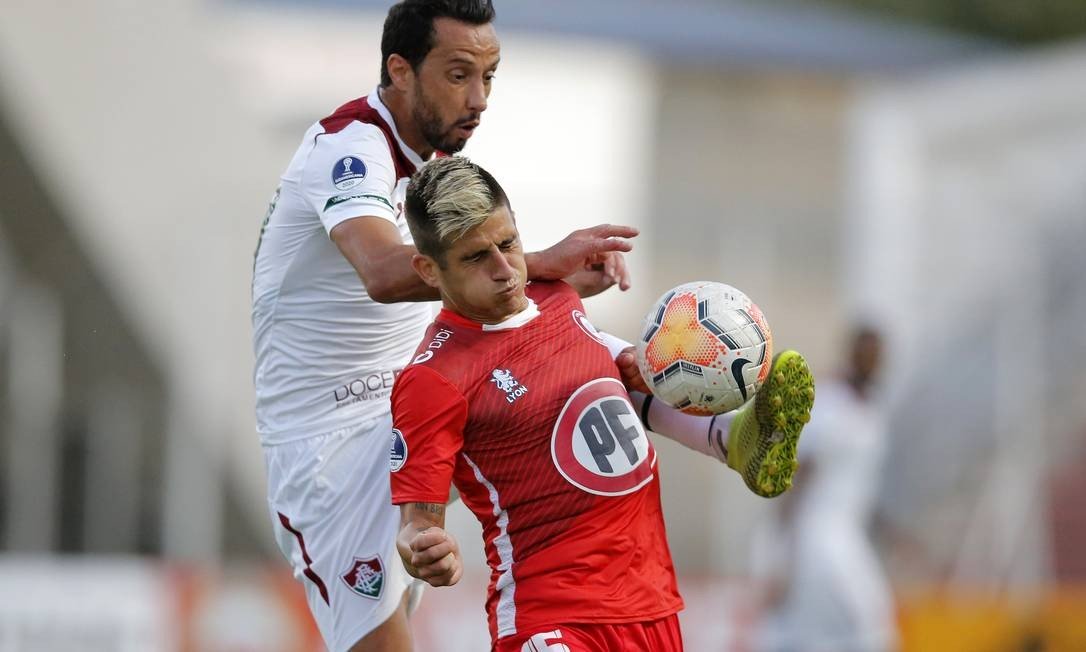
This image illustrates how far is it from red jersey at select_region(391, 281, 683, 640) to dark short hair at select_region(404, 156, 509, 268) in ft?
0.93

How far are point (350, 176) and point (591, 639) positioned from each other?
145 centimetres

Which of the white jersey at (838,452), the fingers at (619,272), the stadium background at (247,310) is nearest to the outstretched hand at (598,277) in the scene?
the fingers at (619,272)

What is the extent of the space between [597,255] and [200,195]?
9.72m

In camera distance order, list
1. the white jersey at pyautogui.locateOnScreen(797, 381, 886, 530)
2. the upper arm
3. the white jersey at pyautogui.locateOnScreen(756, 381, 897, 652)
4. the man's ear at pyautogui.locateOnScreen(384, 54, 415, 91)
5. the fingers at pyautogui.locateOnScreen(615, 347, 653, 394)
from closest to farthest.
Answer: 1. the upper arm
2. the fingers at pyautogui.locateOnScreen(615, 347, 653, 394)
3. the man's ear at pyautogui.locateOnScreen(384, 54, 415, 91)
4. the white jersey at pyautogui.locateOnScreen(797, 381, 886, 530)
5. the white jersey at pyautogui.locateOnScreen(756, 381, 897, 652)

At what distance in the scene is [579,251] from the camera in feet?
14.4

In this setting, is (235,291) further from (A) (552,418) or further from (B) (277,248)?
(A) (552,418)

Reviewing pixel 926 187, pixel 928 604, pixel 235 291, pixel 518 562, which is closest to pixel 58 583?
pixel 235 291

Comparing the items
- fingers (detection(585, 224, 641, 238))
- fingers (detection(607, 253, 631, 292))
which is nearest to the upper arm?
fingers (detection(585, 224, 641, 238))

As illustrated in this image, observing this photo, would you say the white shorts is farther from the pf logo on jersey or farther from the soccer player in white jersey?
the pf logo on jersey

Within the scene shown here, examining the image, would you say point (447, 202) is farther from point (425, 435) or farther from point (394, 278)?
point (425, 435)

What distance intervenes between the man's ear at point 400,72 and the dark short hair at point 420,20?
0.01m

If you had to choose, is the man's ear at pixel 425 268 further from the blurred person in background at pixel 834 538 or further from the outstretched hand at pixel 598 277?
the blurred person in background at pixel 834 538

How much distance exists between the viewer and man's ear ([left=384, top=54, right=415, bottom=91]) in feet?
16.0

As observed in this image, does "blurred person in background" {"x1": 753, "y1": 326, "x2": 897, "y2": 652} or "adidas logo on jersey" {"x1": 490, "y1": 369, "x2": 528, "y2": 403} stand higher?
"adidas logo on jersey" {"x1": 490, "y1": 369, "x2": 528, "y2": 403}
